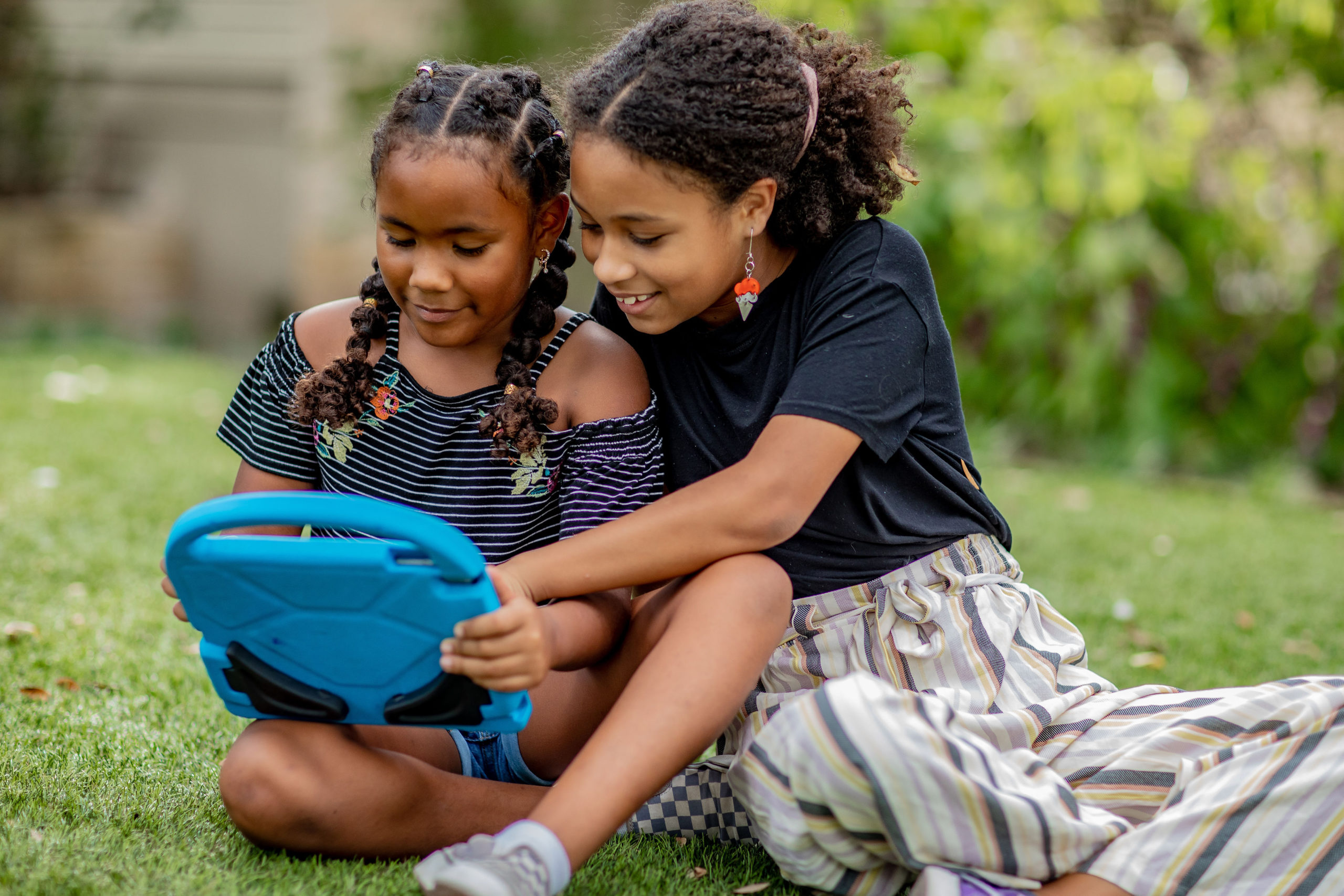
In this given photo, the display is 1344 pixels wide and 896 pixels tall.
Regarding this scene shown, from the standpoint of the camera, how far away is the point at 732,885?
64.1 inches

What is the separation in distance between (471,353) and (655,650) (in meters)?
0.57

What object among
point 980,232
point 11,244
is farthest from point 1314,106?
point 11,244

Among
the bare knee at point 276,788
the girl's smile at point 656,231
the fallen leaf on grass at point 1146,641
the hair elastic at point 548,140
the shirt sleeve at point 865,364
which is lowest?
the fallen leaf on grass at point 1146,641

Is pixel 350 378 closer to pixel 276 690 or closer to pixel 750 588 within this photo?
pixel 276 690

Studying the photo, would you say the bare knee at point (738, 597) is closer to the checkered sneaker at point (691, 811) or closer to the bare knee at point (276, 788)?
the checkered sneaker at point (691, 811)

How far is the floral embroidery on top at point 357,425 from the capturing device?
5.99 feet

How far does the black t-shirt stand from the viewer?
1.73m

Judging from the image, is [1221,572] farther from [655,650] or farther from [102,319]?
[102,319]

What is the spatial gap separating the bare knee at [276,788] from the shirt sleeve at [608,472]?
454 mm

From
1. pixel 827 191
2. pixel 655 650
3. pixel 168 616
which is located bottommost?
pixel 168 616

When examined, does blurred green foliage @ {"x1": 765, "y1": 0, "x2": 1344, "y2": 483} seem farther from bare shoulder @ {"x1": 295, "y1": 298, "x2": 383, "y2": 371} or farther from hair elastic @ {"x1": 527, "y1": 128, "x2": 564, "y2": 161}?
bare shoulder @ {"x1": 295, "y1": 298, "x2": 383, "y2": 371}

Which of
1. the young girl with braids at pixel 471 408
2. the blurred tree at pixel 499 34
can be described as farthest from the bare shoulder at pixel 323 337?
the blurred tree at pixel 499 34

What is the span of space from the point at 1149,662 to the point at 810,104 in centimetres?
146

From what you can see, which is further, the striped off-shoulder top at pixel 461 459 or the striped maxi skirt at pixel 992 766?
the striped off-shoulder top at pixel 461 459
